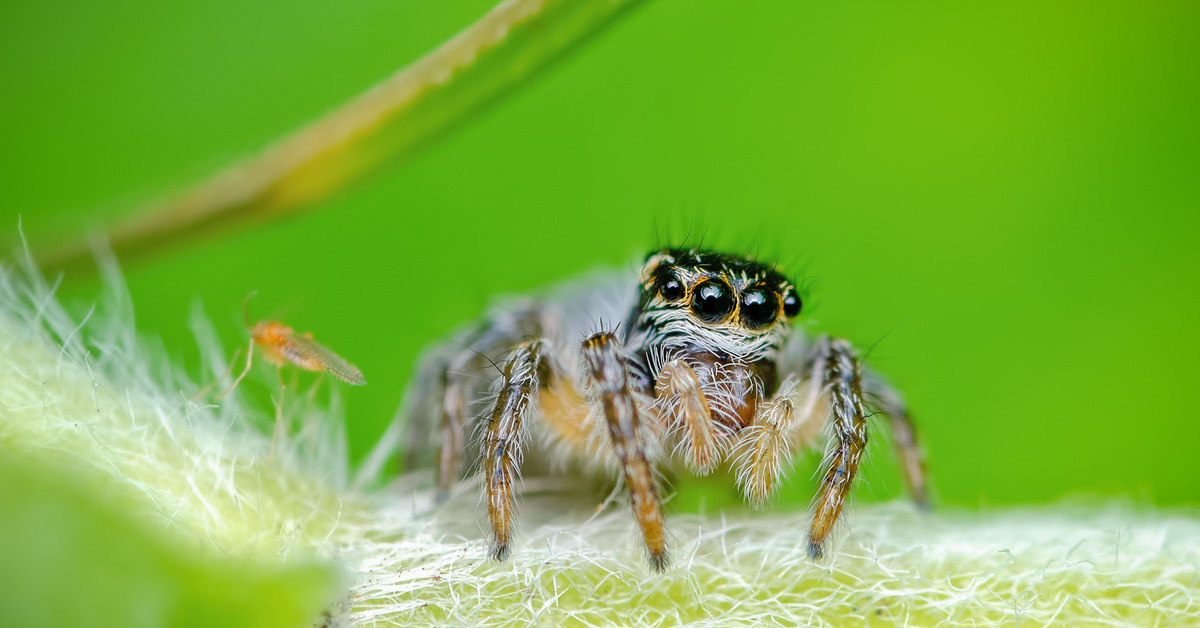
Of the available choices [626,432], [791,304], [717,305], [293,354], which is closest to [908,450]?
[791,304]

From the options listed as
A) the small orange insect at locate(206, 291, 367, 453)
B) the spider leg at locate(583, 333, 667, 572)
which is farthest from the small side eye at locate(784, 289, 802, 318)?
the small orange insect at locate(206, 291, 367, 453)

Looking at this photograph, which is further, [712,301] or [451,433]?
[451,433]

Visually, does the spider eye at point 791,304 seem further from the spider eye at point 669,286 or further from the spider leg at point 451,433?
the spider leg at point 451,433

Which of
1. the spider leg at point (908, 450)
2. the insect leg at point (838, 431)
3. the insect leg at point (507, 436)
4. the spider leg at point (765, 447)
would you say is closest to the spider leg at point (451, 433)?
the insect leg at point (507, 436)

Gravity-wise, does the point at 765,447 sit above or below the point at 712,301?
below

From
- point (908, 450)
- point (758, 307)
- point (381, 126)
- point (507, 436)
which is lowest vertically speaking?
point (908, 450)

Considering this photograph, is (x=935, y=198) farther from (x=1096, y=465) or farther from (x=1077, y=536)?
(x=1077, y=536)

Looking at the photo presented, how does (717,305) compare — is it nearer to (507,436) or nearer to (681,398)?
(681,398)
